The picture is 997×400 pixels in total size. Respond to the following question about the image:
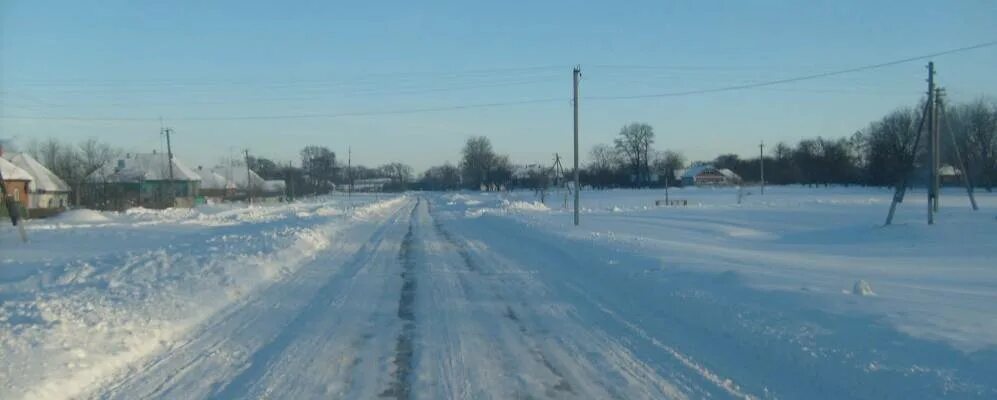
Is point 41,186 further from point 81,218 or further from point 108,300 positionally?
point 108,300

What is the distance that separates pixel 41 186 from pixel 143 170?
1063 inches

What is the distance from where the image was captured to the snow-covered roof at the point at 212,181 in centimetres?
11212

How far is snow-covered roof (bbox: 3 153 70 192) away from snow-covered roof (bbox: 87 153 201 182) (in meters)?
16.5

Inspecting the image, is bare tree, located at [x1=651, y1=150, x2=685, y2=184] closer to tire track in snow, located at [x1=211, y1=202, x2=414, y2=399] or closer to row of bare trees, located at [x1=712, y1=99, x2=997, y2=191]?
row of bare trees, located at [x1=712, y1=99, x2=997, y2=191]

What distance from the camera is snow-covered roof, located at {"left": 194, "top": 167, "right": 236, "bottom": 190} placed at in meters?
112

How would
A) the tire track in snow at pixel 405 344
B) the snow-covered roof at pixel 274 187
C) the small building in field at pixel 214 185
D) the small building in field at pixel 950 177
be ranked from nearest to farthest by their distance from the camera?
the tire track in snow at pixel 405 344, the small building in field at pixel 950 177, the small building in field at pixel 214 185, the snow-covered roof at pixel 274 187

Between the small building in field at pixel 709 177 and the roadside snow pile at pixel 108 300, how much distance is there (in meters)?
138

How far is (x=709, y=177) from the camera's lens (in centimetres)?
15612

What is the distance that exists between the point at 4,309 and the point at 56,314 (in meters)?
1.29

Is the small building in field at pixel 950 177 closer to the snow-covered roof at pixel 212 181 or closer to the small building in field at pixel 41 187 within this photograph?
the snow-covered roof at pixel 212 181

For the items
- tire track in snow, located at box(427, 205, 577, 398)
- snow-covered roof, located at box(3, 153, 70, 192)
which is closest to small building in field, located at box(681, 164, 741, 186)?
snow-covered roof, located at box(3, 153, 70, 192)

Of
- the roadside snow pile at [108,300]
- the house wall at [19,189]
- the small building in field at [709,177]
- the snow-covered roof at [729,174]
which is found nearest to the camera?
the roadside snow pile at [108,300]

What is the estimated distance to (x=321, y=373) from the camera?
728 cm

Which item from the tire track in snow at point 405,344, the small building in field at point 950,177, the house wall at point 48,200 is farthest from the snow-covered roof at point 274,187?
the tire track in snow at point 405,344
